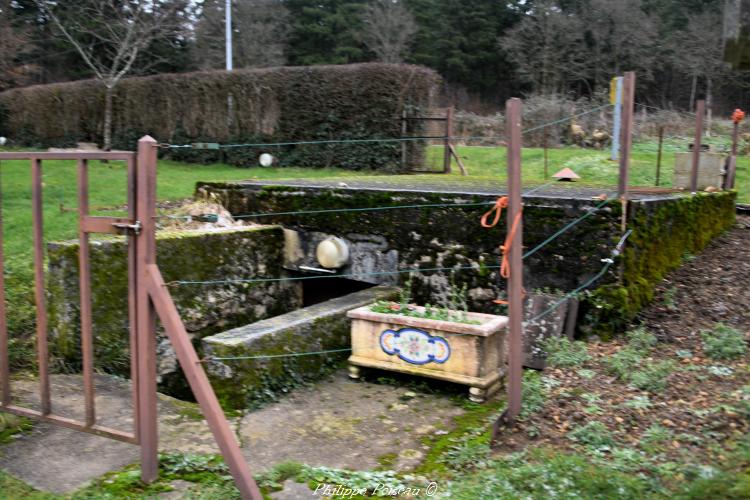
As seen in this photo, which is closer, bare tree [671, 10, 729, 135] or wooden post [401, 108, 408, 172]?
wooden post [401, 108, 408, 172]

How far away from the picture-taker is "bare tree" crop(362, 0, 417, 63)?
31.2 metres

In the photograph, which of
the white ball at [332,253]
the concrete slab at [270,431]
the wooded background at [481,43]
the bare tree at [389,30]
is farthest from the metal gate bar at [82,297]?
the bare tree at [389,30]

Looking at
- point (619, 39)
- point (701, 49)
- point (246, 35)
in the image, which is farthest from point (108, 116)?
point (701, 49)

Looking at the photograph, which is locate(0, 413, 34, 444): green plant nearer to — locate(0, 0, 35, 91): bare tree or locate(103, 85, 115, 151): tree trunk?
locate(103, 85, 115, 151): tree trunk

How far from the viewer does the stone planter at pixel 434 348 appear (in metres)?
4.77

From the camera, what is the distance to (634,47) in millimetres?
29500

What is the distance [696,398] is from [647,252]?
224 centimetres

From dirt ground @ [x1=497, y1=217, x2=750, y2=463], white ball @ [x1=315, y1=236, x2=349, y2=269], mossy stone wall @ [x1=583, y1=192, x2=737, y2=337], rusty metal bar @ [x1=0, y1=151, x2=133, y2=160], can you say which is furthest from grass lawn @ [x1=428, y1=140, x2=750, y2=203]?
rusty metal bar @ [x1=0, y1=151, x2=133, y2=160]

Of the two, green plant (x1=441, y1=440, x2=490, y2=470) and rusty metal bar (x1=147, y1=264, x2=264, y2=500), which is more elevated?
rusty metal bar (x1=147, y1=264, x2=264, y2=500)

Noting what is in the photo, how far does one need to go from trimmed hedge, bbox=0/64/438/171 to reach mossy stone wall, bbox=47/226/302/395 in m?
8.32

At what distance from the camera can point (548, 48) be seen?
99.7ft

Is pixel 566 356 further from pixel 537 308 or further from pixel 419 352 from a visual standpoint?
pixel 419 352

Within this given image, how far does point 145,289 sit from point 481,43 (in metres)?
33.8

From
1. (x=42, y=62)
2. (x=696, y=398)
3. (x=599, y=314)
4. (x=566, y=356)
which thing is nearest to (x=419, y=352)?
(x=566, y=356)
